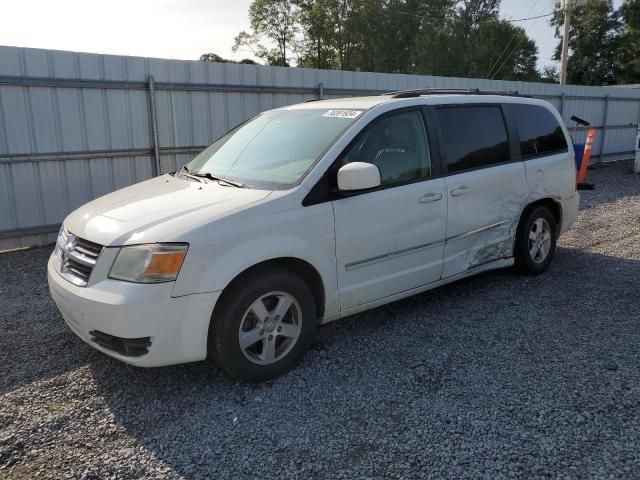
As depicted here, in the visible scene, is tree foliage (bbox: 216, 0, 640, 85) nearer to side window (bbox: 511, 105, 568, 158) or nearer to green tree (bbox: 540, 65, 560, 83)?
green tree (bbox: 540, 65, 560, 83)

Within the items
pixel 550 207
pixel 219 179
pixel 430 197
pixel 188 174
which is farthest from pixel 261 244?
pixel 550 207

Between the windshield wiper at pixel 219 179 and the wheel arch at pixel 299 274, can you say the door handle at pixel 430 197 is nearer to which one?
the wheel arch at pixel 299 274

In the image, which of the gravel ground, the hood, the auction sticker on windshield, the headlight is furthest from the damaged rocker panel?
the headlight

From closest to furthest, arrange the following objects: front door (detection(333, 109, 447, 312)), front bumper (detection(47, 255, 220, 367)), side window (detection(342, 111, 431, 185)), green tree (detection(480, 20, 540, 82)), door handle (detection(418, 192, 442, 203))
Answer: front bumper (detection(47, 255, 220, 367))
front door (detection(333, 109, 447, 312))
side window (detection(342, 111, 431, 185))
door handle (detection(418, 192, 442, 203))
green tree (detection(480, 20, 540, 82))

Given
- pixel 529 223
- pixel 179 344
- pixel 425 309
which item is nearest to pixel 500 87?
pixel 529 223

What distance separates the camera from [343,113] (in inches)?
164

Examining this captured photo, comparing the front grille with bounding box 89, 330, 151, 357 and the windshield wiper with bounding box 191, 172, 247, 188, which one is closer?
the front grille with bounding box 89, 330, 151, 357

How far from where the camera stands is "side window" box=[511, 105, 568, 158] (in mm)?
5316

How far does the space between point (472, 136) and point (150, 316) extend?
3.18m

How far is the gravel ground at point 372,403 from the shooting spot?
Result: 2723 mm

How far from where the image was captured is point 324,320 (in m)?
3.82


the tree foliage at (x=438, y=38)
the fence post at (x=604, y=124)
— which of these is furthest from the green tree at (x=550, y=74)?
the fence post at (x=604, y=124)

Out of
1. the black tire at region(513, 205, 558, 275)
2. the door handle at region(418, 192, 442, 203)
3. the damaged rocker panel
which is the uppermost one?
the door handle at region(418, 192, 442, 203)

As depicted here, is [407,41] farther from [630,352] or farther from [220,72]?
[630,352]
